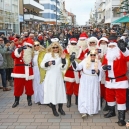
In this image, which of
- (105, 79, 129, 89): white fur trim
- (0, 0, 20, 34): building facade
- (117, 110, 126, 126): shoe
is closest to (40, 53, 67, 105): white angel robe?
(105, 79, 129, 89): white fur trim

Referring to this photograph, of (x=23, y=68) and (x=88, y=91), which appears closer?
(x=88, y=91)

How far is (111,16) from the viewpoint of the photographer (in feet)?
183

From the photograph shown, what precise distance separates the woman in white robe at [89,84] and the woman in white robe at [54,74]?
0.39m

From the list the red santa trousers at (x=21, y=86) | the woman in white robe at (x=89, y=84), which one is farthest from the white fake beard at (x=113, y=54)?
the red santa trousers at (x=21, y=86)

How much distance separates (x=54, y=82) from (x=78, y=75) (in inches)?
41.6

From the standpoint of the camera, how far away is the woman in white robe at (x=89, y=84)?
580 cm

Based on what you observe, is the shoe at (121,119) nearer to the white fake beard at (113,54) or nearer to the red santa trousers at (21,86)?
the white fake beard at (113,54)

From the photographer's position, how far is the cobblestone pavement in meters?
5.48

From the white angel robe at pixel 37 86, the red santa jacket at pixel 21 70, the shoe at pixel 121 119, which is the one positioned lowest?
the shoe at pixel 121 119

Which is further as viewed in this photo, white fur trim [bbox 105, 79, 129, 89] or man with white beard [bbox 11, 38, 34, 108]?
man with white beard [bbox 11, 38, 34, 108]

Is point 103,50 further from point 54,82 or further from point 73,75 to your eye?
point 54,82

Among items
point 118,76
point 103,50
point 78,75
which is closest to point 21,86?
point 78,75

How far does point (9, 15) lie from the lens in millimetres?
29031

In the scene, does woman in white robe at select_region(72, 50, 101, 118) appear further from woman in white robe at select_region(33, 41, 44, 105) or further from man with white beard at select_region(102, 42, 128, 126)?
woman in white robe at select_region(33, 41, 44, 105)
